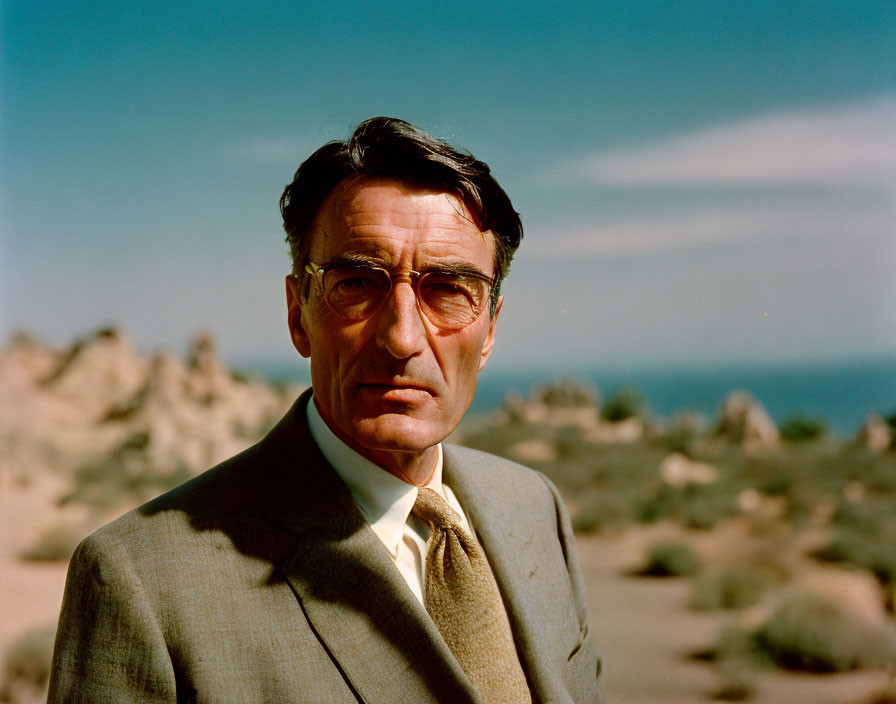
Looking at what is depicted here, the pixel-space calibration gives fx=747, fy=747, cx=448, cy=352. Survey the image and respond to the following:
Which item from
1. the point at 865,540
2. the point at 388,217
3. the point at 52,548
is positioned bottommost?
the point at 865,540

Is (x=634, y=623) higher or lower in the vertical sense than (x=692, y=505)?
lower

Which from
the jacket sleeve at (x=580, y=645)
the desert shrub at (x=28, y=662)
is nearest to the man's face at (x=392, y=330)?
the jacket sleeve at (x=580, y=645)

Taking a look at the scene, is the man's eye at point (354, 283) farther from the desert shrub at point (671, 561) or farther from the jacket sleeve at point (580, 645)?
the desert shrub at point (671, 561)

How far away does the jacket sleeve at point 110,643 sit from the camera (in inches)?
53.6

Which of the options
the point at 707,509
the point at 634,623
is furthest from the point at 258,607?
the point at 707,509

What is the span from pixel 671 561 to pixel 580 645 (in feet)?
31.6

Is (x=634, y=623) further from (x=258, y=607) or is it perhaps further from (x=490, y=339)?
(x=258, y=607)

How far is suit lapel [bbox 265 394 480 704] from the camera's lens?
1495 mm

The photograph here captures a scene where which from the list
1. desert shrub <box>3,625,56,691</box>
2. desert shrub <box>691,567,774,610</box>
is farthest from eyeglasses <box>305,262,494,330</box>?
desert shrub <box>691,567,774,610</box>

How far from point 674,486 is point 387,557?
604 inches

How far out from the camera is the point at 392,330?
5.03ft

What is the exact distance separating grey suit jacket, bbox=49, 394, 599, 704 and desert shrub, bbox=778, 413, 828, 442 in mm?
22516

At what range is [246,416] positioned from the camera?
2231 cm

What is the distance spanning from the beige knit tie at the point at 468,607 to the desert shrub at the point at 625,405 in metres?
25.0
